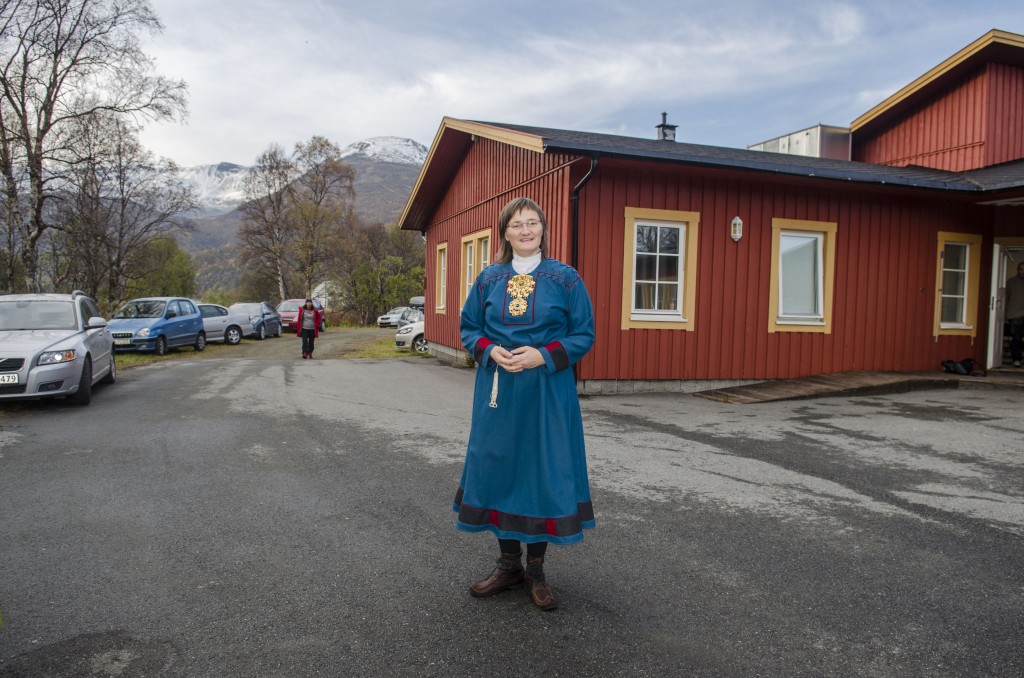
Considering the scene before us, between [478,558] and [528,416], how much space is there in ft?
3.49

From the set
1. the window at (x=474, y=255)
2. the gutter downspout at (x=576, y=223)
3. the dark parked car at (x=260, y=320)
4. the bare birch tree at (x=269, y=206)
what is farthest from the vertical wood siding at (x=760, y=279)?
the bare birch tree at (x=269, y=206)

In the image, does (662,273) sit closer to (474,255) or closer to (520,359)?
(474,255)

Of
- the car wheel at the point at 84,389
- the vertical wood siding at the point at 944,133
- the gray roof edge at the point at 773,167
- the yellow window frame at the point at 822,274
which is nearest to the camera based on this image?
the car wheel at the point at 84,389

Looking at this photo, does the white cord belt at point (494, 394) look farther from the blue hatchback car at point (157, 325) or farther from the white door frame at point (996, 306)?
the blue hatchback car at point (157, 325)

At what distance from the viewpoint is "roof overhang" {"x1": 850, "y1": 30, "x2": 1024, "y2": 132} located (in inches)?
515

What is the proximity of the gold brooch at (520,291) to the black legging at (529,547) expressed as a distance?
3.54 feet

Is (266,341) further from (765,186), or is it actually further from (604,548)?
(604,548)

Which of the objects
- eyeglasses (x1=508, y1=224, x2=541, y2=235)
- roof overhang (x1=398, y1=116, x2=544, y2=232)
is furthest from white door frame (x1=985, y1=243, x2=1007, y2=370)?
eyeglasses (x1=508, y1=224, x2=541, y2=235)

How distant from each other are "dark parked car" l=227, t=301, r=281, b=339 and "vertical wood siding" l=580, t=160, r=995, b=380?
61.5ft

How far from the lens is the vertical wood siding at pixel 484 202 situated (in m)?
10.5

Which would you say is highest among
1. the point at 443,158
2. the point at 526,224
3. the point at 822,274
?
the point at 443,158

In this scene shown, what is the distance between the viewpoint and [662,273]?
1076cm

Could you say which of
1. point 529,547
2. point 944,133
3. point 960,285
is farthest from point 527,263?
point 944,133

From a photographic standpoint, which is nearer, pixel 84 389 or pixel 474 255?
pixel 84 389
